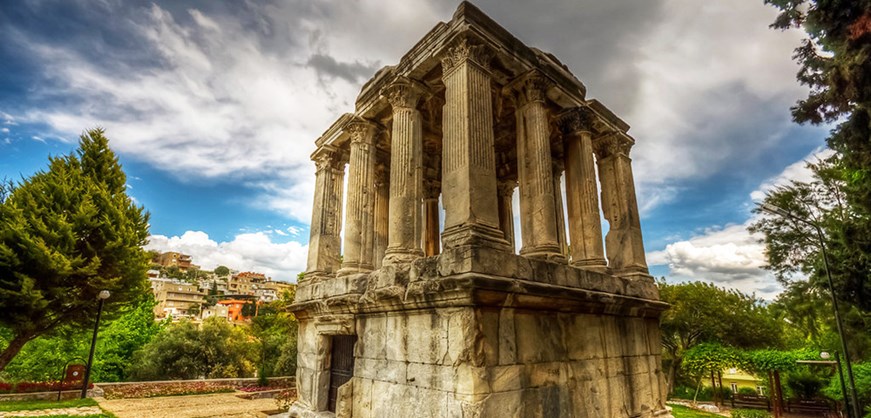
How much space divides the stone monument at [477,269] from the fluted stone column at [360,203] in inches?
1.4

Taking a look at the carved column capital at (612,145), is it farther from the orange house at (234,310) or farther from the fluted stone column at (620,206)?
the orange house at (234,310)

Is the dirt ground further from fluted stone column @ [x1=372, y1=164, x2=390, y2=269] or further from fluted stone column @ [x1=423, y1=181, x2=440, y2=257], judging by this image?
fluted stone column @ [x1=423, y1=181, x2=440, y2=257]

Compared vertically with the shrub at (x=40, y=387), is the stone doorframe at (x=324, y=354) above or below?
above

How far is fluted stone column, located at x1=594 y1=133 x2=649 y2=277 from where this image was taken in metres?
10.2

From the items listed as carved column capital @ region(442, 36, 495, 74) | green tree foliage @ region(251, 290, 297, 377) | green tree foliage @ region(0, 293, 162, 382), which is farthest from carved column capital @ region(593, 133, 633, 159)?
green tree foliage @ region(0, 293, 162, 382)

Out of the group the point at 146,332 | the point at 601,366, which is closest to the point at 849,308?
the point at 601,366

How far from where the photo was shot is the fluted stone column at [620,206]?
10164 mm

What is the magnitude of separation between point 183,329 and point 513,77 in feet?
82.4

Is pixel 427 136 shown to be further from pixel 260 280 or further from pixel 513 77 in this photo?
pixel 260 280

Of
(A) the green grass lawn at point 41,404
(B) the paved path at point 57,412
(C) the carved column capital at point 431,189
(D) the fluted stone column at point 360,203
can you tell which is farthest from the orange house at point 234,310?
(D) the fluted stone column at point 360,203

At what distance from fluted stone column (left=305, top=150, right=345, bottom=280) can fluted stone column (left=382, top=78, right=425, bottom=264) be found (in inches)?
131

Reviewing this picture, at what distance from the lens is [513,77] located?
9.16 metres

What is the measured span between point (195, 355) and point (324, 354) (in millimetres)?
19841

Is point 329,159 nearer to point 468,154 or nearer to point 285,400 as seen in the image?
point 468,154
